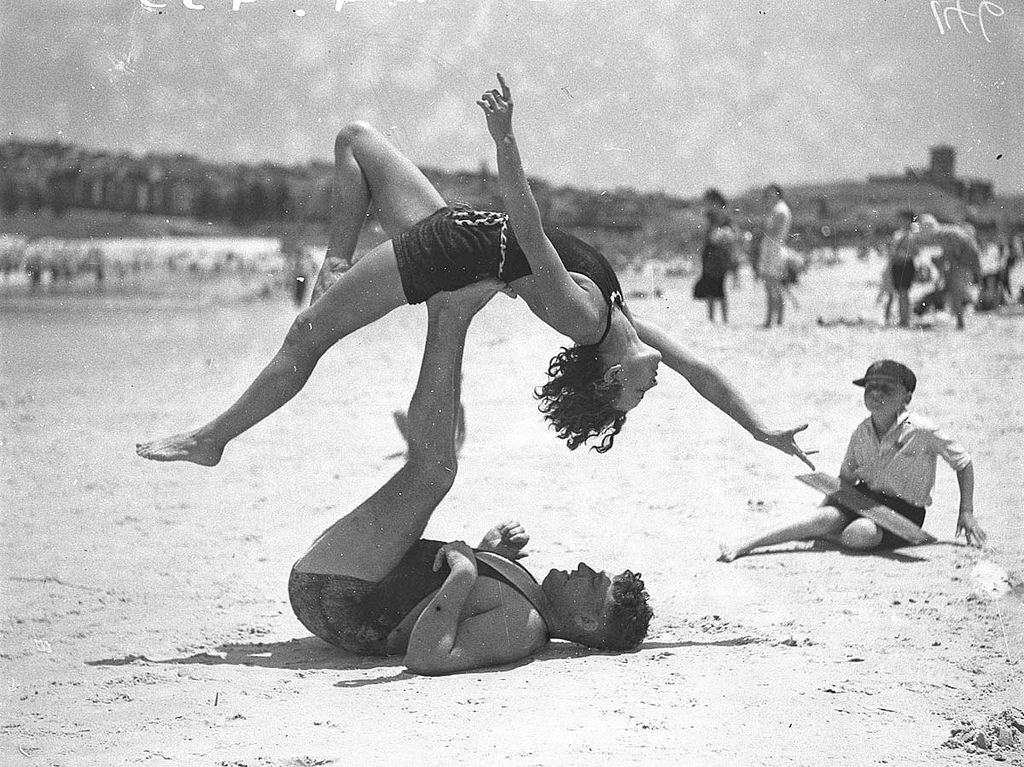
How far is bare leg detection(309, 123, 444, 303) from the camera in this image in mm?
4477

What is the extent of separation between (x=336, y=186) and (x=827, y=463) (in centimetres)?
323

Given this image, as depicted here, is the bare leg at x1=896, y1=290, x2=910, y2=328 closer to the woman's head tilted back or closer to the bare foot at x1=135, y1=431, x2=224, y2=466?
the woman's head tilted back

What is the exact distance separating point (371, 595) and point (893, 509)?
2.31 m

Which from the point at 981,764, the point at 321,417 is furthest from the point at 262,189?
the point at 981,764

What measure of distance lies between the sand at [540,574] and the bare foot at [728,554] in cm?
10

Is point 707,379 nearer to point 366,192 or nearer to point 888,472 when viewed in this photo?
point 888,472

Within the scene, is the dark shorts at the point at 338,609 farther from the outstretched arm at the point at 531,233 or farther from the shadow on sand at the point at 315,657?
the outstretched arm at the point at 531,233

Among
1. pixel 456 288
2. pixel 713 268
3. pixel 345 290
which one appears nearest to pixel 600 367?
pixel 456 288

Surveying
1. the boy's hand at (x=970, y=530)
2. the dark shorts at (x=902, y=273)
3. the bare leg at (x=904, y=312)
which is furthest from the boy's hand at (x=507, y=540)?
the dark shorts at (x=902, y=273)

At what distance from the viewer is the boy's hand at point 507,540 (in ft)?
13.5

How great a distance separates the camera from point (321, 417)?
8422mm

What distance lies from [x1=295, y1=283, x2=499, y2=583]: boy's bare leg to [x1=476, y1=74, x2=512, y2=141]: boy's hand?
631 mm

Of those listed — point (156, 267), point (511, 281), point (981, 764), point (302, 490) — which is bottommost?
point (981, 764)

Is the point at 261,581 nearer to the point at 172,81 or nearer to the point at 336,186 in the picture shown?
the point at 336,186
